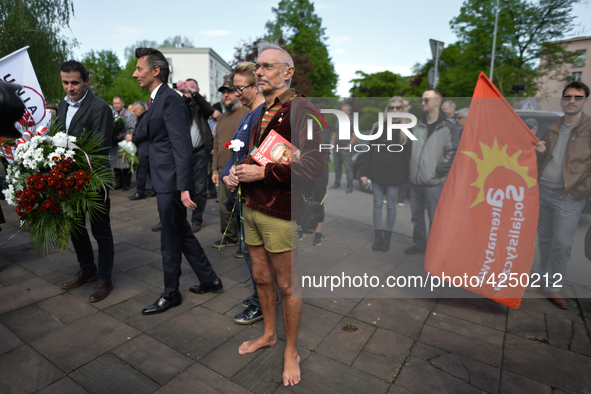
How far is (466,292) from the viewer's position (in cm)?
361

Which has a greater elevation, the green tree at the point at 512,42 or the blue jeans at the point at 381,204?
the green tree at the point at 512,42

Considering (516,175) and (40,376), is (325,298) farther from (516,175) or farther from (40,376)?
(40,376)

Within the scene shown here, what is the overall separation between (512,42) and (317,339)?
27.5m

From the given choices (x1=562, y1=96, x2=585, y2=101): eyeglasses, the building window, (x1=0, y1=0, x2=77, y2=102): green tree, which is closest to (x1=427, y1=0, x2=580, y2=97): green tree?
the building window

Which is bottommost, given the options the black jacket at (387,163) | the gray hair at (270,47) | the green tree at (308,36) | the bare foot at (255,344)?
the bare foot at (255,344)

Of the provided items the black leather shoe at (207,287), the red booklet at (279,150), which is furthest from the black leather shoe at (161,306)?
the red booklet at (279,150)

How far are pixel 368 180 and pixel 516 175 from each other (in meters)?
1.20

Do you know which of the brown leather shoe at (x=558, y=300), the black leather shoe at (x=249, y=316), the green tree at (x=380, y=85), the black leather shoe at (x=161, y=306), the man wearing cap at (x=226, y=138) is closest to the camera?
the black leather shoe at (x=249, y=316)

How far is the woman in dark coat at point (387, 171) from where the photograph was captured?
8.93 ft

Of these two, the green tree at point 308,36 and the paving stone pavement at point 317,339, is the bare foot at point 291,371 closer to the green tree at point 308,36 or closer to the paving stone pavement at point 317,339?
the paving stone pavement at point 317,339

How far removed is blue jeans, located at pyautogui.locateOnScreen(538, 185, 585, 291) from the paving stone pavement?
1.19ft

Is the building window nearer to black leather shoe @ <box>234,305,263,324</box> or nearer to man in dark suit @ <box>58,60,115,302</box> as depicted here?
black leather shoe @ <box>234,305,263,324</box>

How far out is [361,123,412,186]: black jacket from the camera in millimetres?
2703

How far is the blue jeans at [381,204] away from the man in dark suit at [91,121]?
96.3 inches
